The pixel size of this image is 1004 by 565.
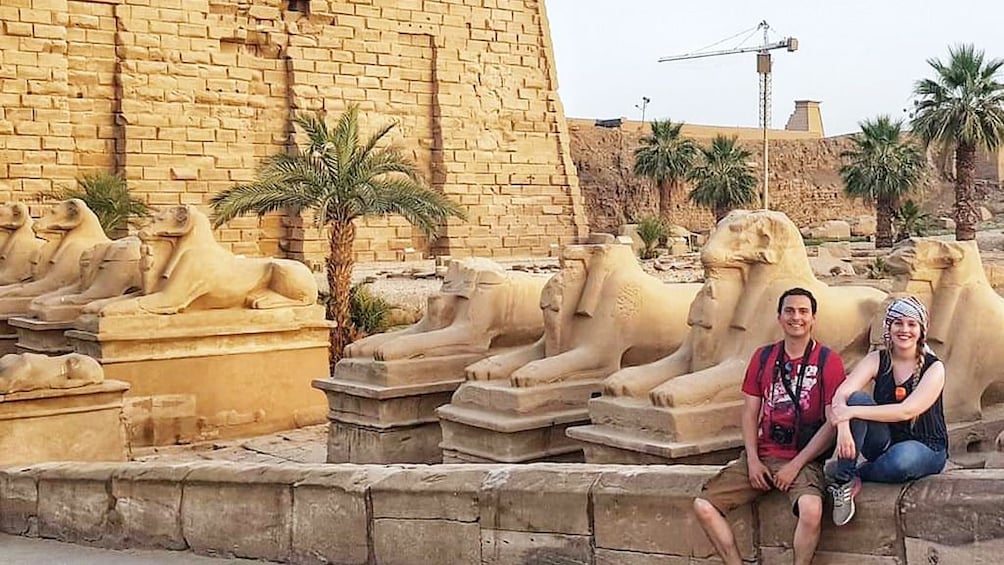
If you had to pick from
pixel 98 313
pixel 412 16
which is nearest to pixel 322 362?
pixel 98 313

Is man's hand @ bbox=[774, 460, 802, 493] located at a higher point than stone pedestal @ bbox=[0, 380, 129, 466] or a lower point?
higher

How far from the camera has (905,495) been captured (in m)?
3.10

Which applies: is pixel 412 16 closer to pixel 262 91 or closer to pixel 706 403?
pixel 262 91

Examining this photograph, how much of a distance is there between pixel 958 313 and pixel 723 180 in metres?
23.7

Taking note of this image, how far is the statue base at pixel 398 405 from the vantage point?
273 inches

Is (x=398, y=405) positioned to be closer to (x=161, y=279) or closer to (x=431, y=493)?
(x=431, y=493)

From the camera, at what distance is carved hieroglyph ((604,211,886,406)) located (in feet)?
18.0

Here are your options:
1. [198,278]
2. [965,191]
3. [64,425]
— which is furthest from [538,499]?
[965,191]

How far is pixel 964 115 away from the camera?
21.9 metres

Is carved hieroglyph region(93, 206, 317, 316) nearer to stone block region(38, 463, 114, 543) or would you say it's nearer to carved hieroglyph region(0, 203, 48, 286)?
carved hieroglyph region(0, 203, 48, 286)

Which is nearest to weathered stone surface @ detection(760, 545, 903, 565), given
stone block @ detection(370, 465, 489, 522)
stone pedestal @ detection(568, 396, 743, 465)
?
stone block @ detection(370, 465, 489, 522)

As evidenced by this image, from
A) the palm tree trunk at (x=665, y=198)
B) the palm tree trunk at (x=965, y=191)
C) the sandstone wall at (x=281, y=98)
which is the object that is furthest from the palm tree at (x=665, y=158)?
the palm tree trunk at (x=965, y=191)

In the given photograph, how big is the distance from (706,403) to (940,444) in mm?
2030

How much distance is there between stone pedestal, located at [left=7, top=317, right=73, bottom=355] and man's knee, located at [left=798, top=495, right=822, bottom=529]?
7372 mm
